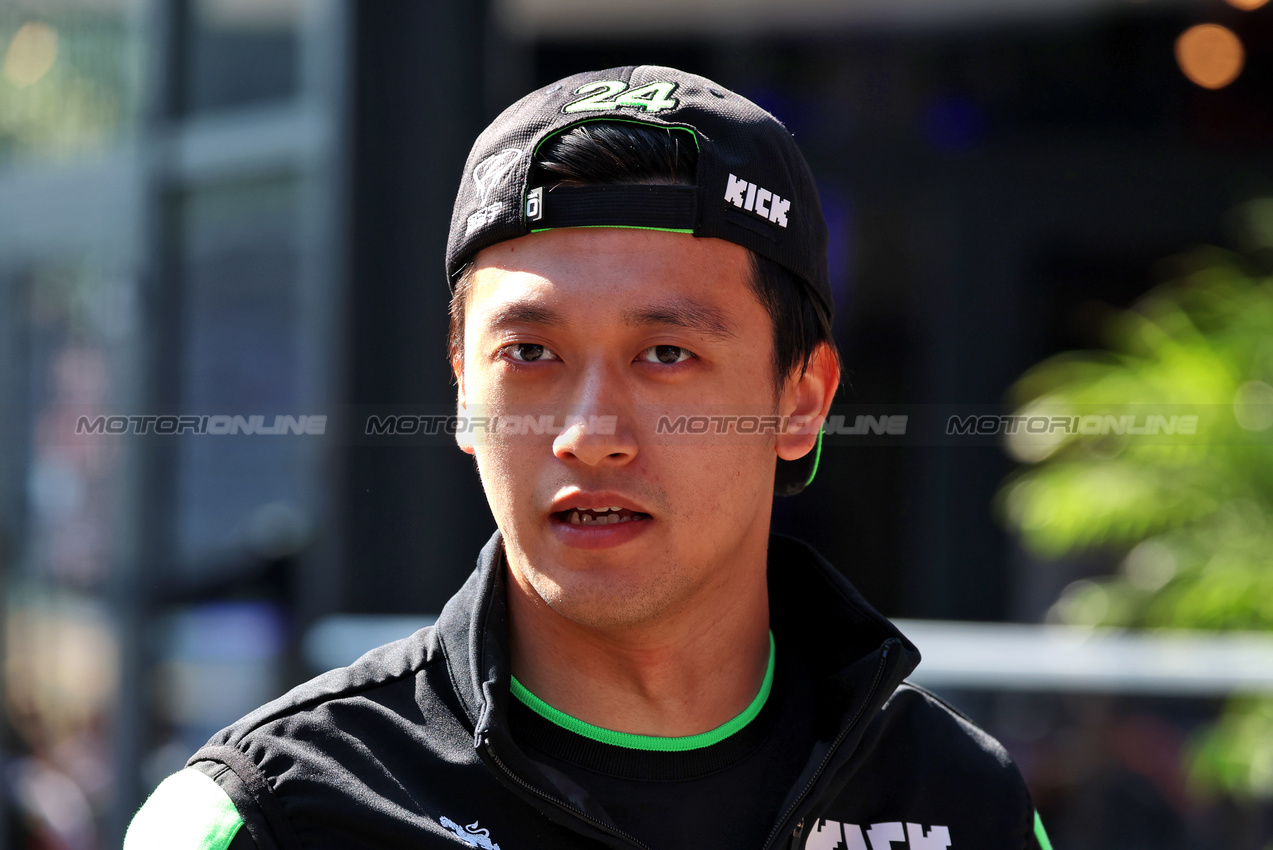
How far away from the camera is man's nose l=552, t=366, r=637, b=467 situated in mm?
1473

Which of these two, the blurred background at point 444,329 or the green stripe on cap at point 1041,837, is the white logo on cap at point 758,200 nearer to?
the green stripe on cap at point 1041,837

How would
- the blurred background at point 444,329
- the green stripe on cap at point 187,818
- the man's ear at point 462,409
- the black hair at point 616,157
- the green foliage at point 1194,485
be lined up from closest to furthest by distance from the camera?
the green stripe on cap at point 187,818
the black hair at point 616,157
the man's ear at point 462,409
the green foliage at point 1194,485
the blurred background at point 444,329

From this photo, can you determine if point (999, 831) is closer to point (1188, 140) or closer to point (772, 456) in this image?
point (772, 456)

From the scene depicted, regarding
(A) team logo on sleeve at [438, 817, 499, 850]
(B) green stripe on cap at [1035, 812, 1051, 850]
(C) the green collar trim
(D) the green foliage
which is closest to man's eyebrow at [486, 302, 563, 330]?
(C) the green collar trim

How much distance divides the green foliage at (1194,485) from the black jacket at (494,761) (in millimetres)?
1883

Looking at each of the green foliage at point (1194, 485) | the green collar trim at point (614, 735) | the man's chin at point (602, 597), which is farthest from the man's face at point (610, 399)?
the green foliage at point (1194, 485)

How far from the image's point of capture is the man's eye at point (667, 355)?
153 cm

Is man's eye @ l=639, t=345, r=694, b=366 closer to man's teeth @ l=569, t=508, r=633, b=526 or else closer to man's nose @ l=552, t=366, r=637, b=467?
man's nose @ l=552, t=366, r=637, b=467

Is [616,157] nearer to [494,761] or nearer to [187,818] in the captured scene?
[494,761]

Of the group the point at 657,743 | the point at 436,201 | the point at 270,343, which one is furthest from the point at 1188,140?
the point at 657,743

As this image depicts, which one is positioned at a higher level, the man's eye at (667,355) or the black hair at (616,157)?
the black hair at (616,157)

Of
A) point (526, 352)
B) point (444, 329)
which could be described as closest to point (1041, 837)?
point (526, 352)

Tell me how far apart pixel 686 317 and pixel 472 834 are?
668 millimetres

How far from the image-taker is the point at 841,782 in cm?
159
